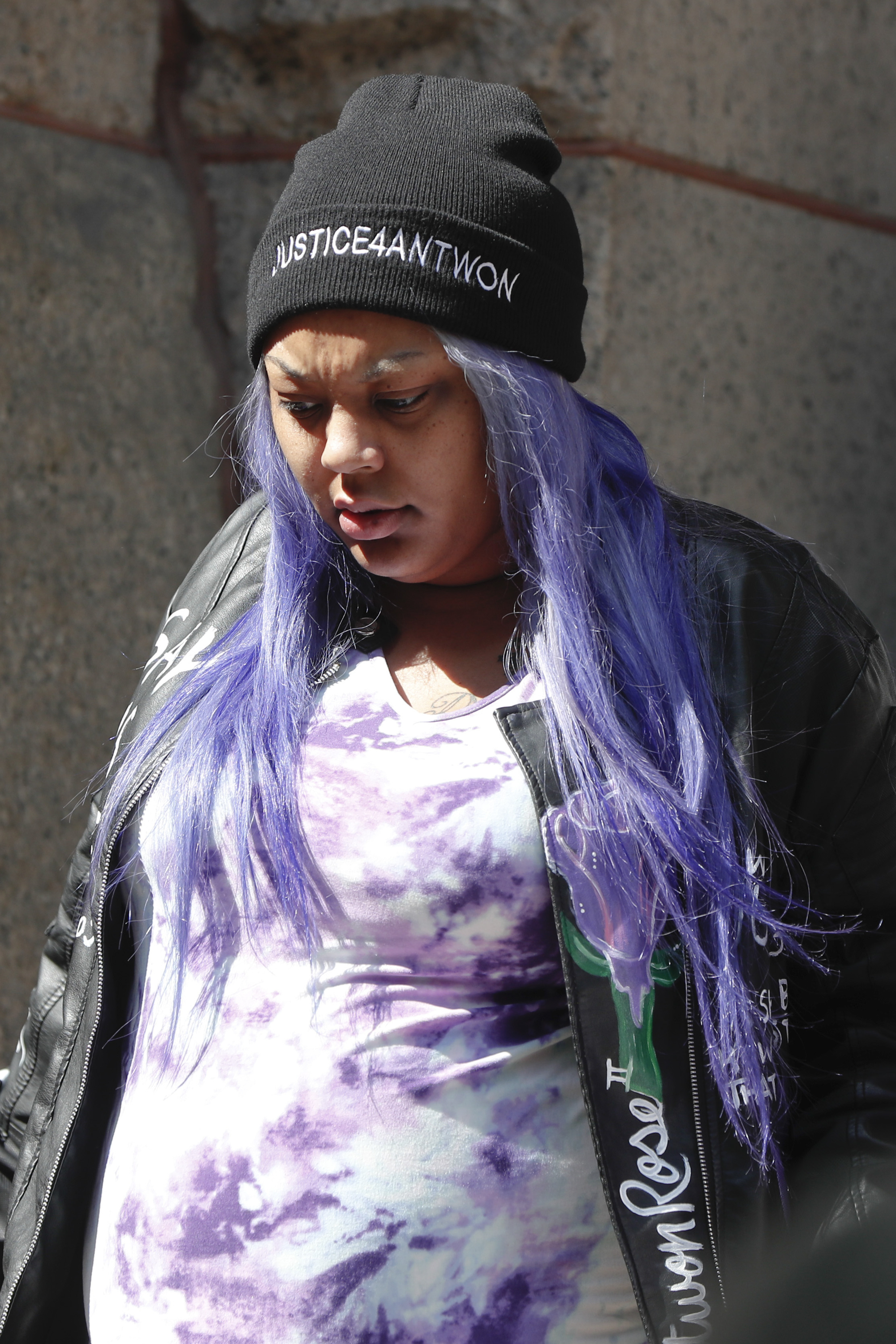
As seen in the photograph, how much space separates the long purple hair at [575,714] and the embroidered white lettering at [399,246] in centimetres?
9

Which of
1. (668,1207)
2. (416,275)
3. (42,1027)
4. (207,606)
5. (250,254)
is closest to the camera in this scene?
(668,1207)

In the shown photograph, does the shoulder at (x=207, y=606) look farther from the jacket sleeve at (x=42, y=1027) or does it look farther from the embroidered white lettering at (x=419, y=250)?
the embroidered white lettering at (x=419, y=250)

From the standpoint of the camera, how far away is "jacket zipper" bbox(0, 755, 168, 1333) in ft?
4.72

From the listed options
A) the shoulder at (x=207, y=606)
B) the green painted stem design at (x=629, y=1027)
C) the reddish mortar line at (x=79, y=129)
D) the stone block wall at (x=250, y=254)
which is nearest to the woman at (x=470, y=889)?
the green painted stem design at (x=629, y=1027)

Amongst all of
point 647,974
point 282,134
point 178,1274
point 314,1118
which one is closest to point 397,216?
point 647,974

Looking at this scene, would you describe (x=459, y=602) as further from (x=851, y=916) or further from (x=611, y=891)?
(x=851, y=916)

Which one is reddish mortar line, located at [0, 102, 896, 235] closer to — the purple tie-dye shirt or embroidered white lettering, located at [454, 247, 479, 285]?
embroidered white lettering, located at [454, 247, 479, 285]

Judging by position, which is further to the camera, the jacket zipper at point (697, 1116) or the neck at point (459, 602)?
the neck at point (459, 602)

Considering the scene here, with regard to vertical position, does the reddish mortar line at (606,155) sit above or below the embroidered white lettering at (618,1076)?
above

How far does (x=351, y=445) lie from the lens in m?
1.36

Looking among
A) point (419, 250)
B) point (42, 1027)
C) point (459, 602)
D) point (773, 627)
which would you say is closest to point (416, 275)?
point (419, 250)

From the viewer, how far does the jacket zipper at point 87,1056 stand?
1.44 meters

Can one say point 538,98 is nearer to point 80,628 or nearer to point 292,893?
point 80,628

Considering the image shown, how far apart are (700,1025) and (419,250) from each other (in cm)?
84
